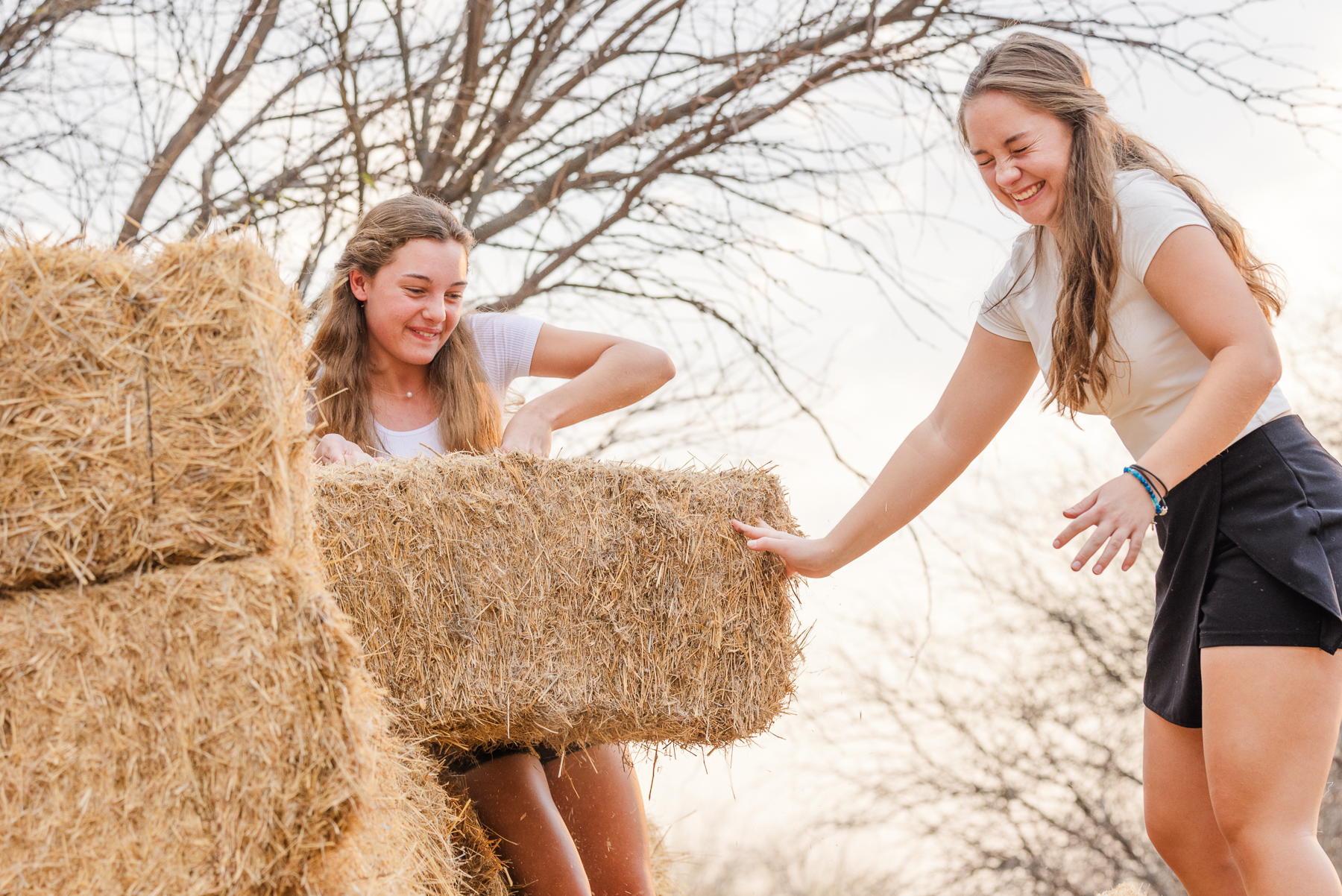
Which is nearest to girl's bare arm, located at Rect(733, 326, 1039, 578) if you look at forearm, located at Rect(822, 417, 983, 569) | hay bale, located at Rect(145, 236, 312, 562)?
forearm, located at Rect(822, 417, 983, 569)

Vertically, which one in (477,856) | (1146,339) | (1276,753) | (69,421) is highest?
(1146,339)

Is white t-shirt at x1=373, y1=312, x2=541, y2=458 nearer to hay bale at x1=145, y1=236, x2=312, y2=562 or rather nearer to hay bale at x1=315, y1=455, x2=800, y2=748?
hay bale at x1=315, y1=455, x2=800, y2=748

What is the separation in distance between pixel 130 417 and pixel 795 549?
1.17 m

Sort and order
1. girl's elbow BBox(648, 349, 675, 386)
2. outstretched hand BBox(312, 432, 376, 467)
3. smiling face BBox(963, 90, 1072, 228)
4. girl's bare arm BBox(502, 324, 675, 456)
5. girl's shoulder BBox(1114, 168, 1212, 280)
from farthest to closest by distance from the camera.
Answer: girl's elbow BBox(648, 349, 675, 386) → girl's bare arm BBox(502, 324, 675, 456) → outstretched hand BBox(312, 432, 376, 467) → smiling face BBox(963, 90, 1072, 228) → girl's shoulder BBox(1114, 168, 1212, 280)

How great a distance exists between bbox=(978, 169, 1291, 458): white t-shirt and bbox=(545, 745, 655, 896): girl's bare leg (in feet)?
3.72

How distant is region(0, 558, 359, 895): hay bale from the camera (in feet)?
3.66

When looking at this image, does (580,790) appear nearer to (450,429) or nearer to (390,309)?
(450,429)

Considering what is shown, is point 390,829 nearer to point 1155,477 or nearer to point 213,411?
point 213,411

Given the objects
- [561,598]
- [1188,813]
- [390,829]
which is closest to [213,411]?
[390,829]

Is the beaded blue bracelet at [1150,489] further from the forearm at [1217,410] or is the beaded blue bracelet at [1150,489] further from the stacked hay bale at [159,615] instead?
the stacked hay bale at [159,615]

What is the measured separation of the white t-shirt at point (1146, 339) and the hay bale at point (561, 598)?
0.68 m

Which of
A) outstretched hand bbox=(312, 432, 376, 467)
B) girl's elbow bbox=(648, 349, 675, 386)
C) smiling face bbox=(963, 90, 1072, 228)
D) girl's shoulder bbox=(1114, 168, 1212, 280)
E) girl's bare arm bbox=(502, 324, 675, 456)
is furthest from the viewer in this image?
girl's elbow bbox=(648, 349, 675, 386)

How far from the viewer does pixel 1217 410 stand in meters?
1.38

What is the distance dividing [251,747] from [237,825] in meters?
0.08
